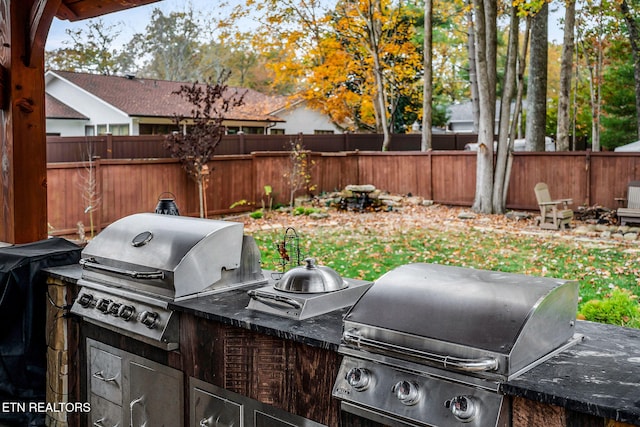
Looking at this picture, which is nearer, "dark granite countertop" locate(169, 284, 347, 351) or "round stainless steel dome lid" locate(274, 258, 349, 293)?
"dark granite countertop" locate(169, 284, 347, 351)

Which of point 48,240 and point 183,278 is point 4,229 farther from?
point 183,278

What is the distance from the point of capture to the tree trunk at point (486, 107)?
11.4 meters

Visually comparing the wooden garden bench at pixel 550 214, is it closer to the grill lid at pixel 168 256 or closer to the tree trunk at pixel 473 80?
the tree trunk at pixel 473 80

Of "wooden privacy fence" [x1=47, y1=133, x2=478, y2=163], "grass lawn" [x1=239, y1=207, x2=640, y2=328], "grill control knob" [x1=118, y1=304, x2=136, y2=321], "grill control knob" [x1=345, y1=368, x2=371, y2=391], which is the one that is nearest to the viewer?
"grill control knob" [x1=345, y1=368, x2=371, y2=391]

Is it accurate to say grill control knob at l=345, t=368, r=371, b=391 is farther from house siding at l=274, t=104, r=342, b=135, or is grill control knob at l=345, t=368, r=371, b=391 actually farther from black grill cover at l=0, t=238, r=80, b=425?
house siding at l=274, t=104, r=342, b=135

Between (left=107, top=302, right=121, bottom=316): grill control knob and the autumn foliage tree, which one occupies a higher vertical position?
the autumn foliage tree

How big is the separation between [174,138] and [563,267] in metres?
6.85

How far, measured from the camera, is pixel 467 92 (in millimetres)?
26672

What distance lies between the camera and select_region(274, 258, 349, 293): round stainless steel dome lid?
2.31 m

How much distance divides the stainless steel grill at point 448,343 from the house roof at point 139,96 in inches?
588

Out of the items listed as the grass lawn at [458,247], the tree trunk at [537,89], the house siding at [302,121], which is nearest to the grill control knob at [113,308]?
the grass lawn at [458,247]

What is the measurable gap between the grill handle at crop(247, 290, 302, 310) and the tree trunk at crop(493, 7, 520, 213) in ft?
33.0

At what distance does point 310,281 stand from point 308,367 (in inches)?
16.2

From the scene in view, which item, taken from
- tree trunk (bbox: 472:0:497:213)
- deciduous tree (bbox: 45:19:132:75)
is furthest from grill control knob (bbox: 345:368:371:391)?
deciduous tree (bbox: 45:19:132:75)
